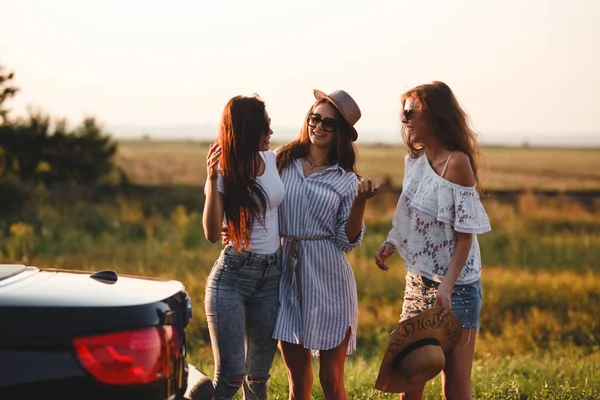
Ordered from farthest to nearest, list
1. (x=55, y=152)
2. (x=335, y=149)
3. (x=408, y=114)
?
1. (x=55, y=152)
2. (x=335, y=149)
3. (x=408, y=114)

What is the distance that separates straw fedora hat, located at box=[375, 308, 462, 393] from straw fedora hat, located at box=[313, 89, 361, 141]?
1.15 m

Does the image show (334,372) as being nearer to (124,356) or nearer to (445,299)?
(445,299)

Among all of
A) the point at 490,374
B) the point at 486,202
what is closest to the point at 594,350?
the point at 490,374

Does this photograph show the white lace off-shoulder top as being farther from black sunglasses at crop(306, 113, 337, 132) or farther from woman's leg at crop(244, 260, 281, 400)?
woman's leg at crop(244, 260, 281, 400)

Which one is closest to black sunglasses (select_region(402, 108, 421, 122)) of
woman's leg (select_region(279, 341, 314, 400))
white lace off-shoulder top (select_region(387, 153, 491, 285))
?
white lace off-shoulder top (select_region(387, 153, 491, 285))

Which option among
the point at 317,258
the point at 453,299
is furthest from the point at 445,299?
the point at 317,258

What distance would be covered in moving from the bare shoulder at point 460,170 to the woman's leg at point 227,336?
113cm

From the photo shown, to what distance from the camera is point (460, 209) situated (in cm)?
422

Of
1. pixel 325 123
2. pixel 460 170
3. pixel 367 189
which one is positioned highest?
pixel 325 123

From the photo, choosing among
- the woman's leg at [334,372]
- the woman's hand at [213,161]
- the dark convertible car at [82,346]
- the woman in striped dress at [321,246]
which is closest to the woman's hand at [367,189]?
the woman in striped dress at [321,246]

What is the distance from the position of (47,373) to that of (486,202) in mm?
29422

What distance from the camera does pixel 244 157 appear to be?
4.30 m

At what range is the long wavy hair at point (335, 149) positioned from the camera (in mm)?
4840

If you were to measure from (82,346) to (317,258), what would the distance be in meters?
2.01
